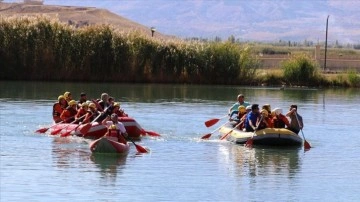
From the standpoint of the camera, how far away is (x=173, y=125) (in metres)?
39.7

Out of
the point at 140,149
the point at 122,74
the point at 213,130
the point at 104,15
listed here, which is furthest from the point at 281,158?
the point at 104,15

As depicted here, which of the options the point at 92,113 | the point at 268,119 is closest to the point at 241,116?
the point at 268,119

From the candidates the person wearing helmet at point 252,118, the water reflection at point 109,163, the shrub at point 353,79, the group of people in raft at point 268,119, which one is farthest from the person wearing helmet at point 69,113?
the shrub at point 353,79

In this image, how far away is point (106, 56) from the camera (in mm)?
66000

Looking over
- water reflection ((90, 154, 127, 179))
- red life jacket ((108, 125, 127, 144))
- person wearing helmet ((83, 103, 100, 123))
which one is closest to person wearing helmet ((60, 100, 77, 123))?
person wearing helmet ((83, 103, 100, 123))

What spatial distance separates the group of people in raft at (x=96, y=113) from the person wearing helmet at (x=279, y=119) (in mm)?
5152

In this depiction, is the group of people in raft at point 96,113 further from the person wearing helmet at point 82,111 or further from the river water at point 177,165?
the river water at point 177,165

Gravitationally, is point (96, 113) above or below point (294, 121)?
above

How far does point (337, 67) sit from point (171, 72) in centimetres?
3483

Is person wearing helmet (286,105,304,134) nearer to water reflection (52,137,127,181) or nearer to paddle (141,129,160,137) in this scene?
paddle (141,129,160,137)

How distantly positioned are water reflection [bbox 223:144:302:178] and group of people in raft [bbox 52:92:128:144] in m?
3.57

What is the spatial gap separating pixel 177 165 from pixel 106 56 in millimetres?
38268

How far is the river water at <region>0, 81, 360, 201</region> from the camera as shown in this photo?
2389 centimetres

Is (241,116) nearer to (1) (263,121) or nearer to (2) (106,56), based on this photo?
(1) (263,121)
